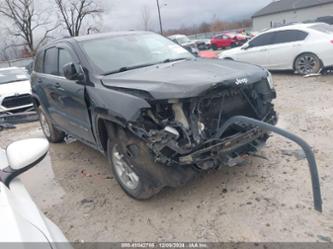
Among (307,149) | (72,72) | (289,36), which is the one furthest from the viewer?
(289,36)

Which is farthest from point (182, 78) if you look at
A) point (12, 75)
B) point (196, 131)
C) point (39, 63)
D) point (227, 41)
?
point (227, 41)

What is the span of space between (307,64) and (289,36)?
1.08m

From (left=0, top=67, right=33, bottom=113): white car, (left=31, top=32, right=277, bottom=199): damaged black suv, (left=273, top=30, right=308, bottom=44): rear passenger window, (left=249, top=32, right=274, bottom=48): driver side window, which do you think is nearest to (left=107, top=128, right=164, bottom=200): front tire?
(left=31, top=32, right=277, bottom=199): damaged black suv

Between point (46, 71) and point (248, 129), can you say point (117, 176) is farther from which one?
point (46, 71)

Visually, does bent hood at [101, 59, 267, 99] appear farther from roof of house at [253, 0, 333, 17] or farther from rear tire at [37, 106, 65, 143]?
roof of house at [253, 0, 333, 17]

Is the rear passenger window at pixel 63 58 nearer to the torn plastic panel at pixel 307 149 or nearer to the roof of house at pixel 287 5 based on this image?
the torn plastic panel at pixel 307 149

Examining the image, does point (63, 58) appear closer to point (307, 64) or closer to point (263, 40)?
point (307, 64)

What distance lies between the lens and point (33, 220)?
1.63m

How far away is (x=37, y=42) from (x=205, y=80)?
1560 inches

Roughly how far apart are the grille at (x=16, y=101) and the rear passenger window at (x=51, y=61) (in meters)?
3.97

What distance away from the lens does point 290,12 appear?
47.1 meters

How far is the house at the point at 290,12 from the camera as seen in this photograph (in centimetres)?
4269

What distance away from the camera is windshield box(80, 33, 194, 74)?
3926mm

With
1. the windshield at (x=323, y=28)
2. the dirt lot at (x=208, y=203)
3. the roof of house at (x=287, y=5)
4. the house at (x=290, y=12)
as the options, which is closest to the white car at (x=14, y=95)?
the dirt lot at (x=208, y=203)
